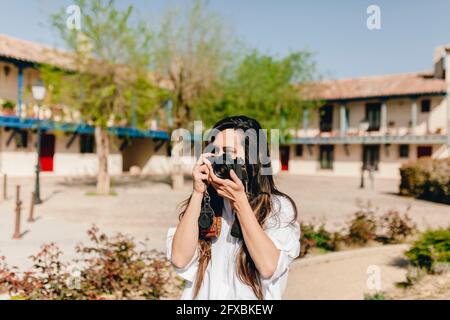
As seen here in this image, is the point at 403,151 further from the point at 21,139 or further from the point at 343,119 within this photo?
the point at 21,139

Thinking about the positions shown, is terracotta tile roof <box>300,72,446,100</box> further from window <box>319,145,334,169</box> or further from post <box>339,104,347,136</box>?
window <box>319,145,334,169</box>

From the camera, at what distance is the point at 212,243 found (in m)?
1.67

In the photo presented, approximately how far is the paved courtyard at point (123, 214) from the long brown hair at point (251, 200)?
3.96m

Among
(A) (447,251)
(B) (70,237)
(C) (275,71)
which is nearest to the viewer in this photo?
(A) (447,251)

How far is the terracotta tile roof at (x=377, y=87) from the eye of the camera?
31453 mm

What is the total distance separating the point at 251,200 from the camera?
1.66 m

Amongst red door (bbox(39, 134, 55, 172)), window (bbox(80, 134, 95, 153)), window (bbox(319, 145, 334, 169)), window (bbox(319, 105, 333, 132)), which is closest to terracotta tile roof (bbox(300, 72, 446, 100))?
window (bbox(319, 105, 333, 132))

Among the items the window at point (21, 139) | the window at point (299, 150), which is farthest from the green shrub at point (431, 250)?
the window at point (299, 150)

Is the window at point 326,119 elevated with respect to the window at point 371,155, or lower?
elevated

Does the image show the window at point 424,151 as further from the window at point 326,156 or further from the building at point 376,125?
the window at point 326,156

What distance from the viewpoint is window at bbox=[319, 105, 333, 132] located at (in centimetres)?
3617
